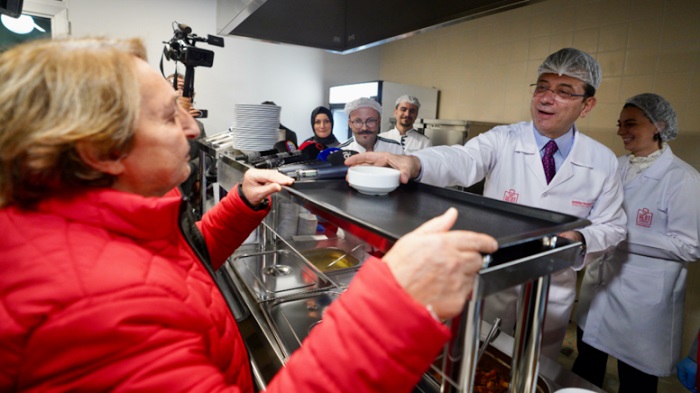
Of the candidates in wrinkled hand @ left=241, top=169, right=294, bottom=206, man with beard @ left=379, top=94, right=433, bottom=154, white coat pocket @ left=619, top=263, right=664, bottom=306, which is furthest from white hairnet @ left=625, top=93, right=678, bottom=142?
wrinkled hand @ left=241, top=169, right=294, bottom=206

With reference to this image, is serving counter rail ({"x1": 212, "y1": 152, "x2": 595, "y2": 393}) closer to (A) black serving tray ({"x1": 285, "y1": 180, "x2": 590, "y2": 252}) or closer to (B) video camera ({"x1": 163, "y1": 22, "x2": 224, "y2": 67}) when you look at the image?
(A) black serving tray ({"x1": 285, "y1": 180, "x2": 590, "y2": 252})

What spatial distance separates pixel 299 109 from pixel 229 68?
3.64 feet

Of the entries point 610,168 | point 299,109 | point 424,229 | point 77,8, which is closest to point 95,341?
point 424,229

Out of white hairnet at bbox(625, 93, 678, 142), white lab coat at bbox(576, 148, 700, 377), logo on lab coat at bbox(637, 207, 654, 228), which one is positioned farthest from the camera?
white hairnet at bbox(625, 93, 678, 142)

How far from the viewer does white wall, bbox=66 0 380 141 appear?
169 inches

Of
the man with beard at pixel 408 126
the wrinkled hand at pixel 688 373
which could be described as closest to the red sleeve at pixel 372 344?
the wrinkled hand at pixel 688 373

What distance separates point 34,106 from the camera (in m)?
0.54

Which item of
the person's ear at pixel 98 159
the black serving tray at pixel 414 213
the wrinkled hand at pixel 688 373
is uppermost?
the person's ear at pixel 98 159

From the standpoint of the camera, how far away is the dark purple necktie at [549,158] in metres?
1.74

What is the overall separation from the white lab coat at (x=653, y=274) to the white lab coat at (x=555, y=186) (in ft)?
2.15

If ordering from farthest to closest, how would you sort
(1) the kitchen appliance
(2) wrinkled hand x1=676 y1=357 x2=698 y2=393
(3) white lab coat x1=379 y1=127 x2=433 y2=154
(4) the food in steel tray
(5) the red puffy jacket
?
(1) the kitchen appliance < (3) white lab coat x1=379 y1=127 x2=433 y2=154 < (2) wrinkled hand x1=676 y1=357 x2=698 y2=393 < (4) the food in steel tray < (5) the red puffy jacket

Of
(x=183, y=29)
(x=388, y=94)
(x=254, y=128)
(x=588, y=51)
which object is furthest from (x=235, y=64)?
(x=588, y=51)

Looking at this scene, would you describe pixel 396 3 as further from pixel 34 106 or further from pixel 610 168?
pixel 34 106

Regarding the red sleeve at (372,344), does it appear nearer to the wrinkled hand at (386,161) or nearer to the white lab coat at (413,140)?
the wrinkled hand at (386,161)
